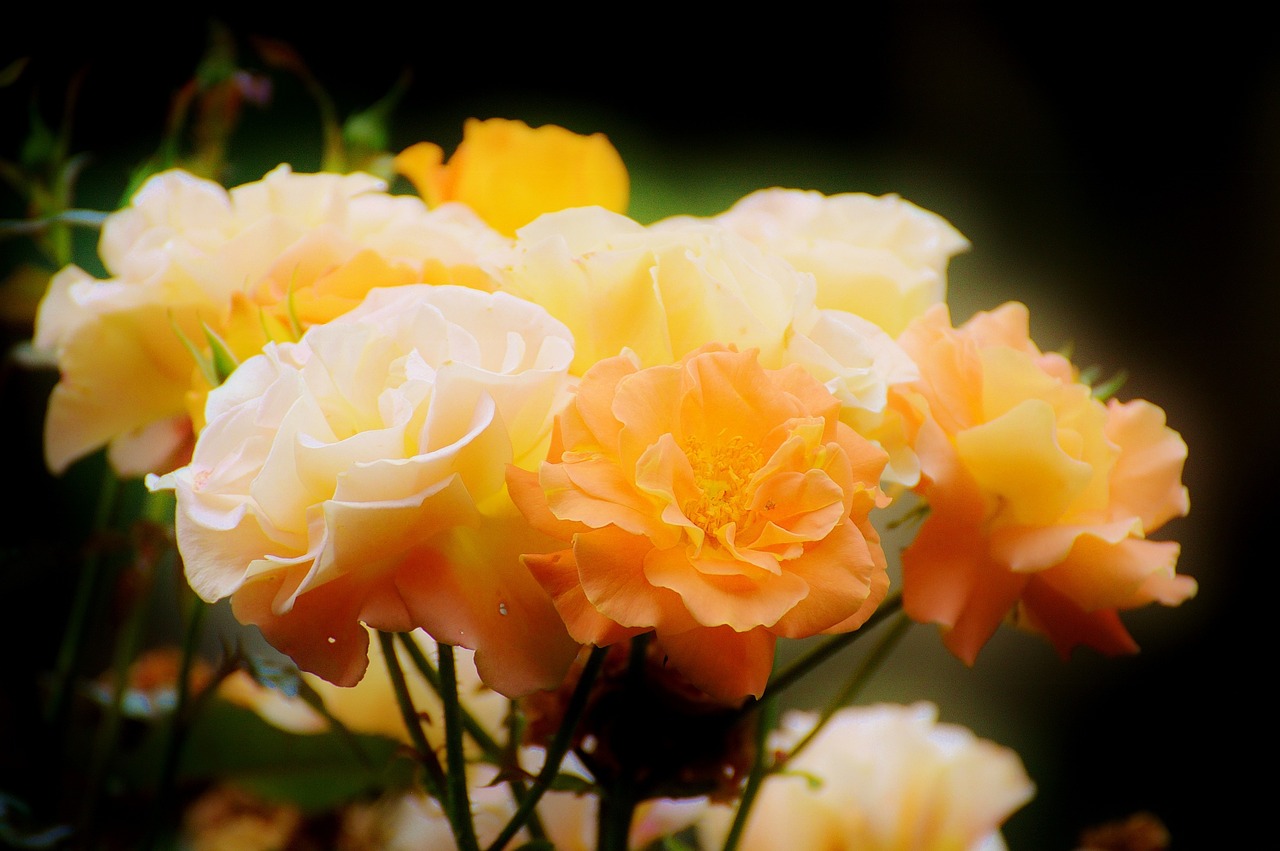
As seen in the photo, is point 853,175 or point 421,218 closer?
point 421,218

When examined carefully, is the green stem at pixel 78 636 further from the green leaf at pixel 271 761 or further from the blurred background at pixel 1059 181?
the blurred background at pixel 1059 181

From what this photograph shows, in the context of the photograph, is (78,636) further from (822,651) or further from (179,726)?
(822,651)

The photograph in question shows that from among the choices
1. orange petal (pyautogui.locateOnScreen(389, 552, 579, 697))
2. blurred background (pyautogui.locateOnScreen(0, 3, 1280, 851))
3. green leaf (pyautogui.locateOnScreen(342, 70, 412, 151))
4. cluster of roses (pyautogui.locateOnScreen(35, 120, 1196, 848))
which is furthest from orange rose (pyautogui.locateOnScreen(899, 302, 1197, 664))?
blurred background (pyautogui.locateOnScreen(0, 3, 1280, 851))

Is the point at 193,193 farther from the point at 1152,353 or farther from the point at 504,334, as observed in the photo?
the point at 1152,353

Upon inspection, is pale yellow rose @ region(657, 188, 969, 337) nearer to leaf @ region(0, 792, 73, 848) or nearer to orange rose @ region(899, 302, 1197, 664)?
orange rose @ region(899, 302, 1197, 664)

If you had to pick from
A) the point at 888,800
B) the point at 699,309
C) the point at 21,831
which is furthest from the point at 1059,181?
the point at 21,831

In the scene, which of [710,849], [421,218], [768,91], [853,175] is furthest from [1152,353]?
[421,218]
